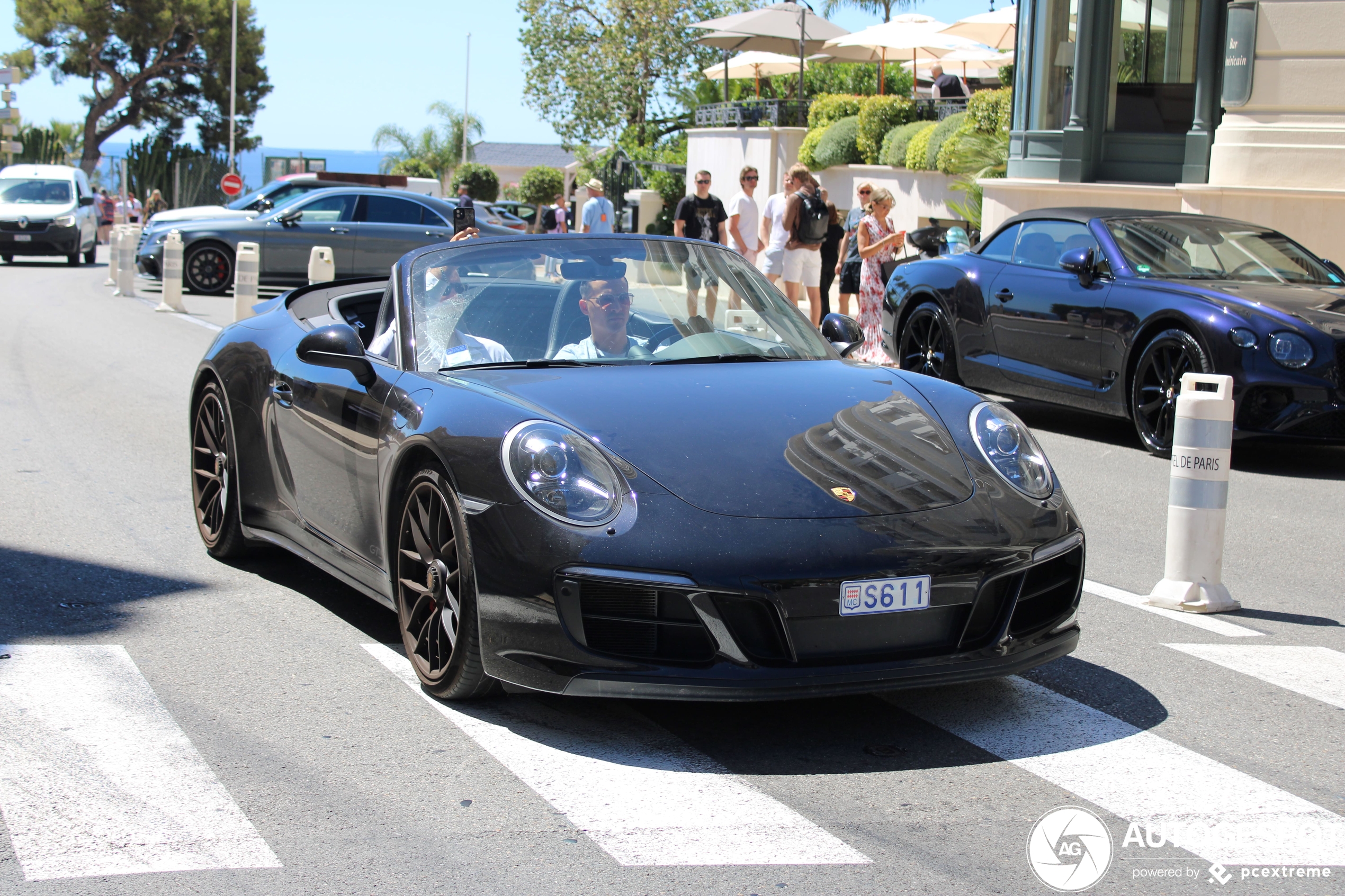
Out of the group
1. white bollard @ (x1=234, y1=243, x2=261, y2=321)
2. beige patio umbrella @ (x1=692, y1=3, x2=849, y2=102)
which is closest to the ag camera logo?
white bollard @ (x1=234, y1=243, x2=261, y2=321)

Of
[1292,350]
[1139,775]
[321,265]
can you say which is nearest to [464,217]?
[321,265]

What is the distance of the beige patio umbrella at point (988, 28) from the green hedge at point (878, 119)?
1.70m

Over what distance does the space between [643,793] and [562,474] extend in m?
0.86

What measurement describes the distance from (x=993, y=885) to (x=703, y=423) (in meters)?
1.59

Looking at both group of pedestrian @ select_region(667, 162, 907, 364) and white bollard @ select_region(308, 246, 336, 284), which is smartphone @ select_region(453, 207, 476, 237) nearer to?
group of pedestrian @ select_region(667, 162, 907, 364)

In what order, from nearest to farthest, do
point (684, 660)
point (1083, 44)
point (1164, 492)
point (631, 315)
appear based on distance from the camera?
point (684, 660) < point (631, 315) < point (1164, 492) < point (1083, 44)

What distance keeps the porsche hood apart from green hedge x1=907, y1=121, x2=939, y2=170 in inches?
962

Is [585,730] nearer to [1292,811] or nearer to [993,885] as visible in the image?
[993,885]

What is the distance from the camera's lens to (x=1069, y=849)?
11.0 ft

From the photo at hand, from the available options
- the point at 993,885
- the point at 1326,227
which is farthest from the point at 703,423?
the point at 1326,227

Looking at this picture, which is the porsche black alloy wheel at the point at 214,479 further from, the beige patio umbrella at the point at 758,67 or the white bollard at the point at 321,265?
the beige patio umbrella at the point at 758,67

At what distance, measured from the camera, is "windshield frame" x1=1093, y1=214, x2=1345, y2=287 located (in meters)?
9.95

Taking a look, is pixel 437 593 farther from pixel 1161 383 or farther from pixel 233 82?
pixel 233 82

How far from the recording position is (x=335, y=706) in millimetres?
4379
